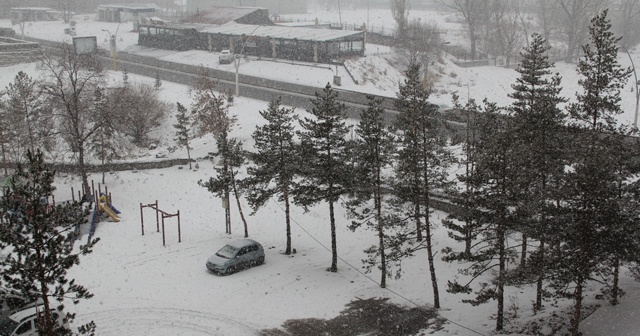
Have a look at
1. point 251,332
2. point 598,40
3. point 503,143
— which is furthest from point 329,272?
point 598,40

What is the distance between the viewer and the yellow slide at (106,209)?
33.6m

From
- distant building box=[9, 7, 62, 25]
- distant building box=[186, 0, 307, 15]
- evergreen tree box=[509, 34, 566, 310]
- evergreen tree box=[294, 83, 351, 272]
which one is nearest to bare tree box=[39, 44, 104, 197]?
evergreen tree box=[294, 83, 351, 272]

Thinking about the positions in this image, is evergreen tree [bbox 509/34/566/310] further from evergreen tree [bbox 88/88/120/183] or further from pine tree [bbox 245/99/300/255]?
evergreen tree [bbox 88/88/120/183]

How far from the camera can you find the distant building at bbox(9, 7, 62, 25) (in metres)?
112

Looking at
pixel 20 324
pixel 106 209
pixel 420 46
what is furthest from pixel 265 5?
pixel 20 324

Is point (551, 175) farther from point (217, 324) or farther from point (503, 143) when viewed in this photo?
point (217, 324)

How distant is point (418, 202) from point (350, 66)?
46.7m

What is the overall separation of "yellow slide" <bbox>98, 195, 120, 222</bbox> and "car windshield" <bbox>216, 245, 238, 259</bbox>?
28.2 ft

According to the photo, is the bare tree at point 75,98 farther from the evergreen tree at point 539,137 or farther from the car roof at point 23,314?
the evergreen tree at point 539,137

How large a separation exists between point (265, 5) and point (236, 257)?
119 m

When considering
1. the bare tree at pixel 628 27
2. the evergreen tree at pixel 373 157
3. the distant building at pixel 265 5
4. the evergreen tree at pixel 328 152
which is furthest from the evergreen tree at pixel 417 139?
the distant building at pixel 265 5

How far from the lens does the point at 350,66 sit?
226 ft

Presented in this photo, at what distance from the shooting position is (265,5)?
455 ft

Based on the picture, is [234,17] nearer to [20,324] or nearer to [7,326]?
[7,326]
